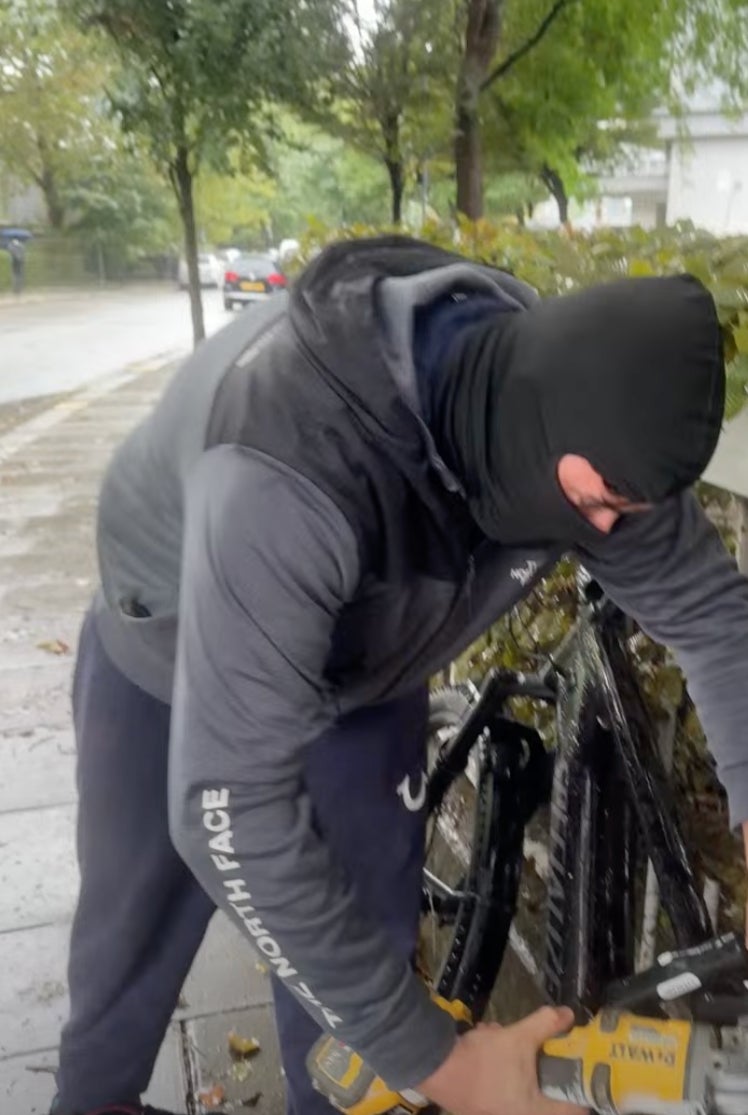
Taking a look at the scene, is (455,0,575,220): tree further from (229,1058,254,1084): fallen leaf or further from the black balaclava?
the black balaclava

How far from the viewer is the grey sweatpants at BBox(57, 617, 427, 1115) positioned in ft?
6.63

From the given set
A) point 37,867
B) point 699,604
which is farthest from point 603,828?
point 37,867

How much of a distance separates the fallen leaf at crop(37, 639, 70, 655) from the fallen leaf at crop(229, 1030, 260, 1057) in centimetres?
275

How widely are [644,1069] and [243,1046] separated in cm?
149

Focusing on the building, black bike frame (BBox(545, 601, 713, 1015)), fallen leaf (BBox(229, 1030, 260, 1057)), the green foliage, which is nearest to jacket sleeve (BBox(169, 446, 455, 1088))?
black bike frame (BBox(545, 601, 713, 1015))

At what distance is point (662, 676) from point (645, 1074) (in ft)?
2.97

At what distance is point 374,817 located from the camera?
2049mm

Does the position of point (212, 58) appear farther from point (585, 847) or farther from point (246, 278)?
point (246, 278)

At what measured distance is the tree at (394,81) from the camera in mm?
8961

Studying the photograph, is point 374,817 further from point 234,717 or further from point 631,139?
point 631,139

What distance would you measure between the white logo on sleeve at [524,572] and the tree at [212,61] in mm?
7528

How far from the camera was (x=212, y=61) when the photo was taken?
A: 8.59m

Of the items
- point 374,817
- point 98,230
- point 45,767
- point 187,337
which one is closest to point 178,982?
point 374,817

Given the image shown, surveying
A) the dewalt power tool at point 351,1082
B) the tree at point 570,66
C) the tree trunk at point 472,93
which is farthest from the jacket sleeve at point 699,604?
the tree at point 570,66
